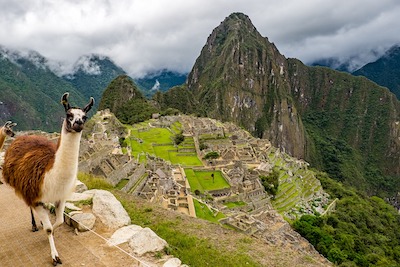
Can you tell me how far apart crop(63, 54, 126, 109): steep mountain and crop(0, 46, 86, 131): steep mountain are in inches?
283

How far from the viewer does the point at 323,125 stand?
149m

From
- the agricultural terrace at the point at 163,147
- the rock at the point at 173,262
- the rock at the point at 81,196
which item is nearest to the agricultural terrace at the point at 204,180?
the agricultural terrace at the point at 163,147

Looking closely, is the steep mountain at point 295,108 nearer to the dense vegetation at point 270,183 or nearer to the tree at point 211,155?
the tree at point 211,155

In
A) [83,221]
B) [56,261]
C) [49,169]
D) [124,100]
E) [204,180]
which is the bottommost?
[204,180]

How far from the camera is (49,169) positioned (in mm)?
3523

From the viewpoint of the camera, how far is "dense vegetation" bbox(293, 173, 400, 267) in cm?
2027

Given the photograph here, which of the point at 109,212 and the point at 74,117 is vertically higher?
the point at 74,117

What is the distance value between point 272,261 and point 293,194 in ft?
83.0

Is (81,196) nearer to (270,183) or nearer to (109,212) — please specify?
(109,212)

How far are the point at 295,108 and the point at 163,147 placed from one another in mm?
105633

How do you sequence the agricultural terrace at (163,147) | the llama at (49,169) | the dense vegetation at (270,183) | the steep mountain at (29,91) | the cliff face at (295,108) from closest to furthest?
the llama at (49,169), the dense vegetation at (270,183), the agricultural terrace at (163,147), the steep mountain at (29,91), the cliff face at (295,108)

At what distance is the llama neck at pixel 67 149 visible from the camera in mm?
3330

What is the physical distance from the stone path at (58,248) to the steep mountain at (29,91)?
45475mm

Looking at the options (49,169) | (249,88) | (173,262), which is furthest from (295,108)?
(49,169)
